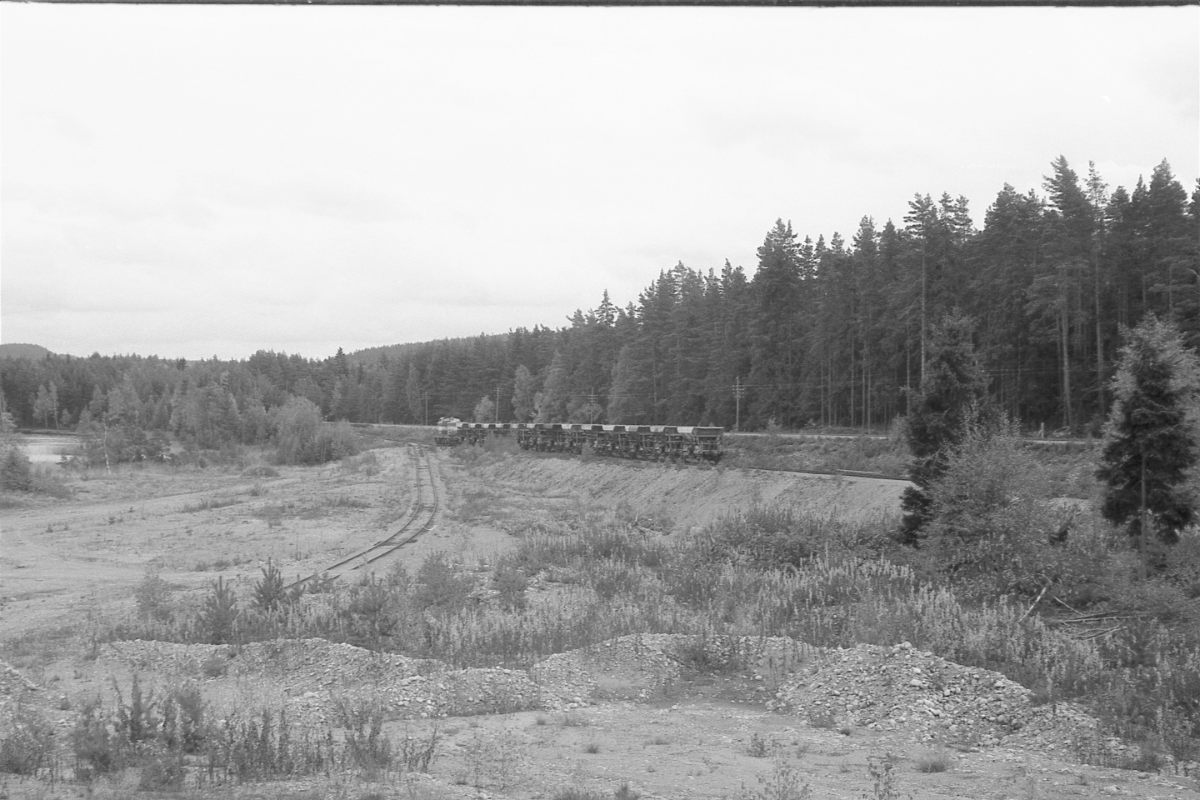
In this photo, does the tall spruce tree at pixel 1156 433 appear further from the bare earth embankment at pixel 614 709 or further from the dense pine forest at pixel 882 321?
the bare earth embankment at pixel 614 709

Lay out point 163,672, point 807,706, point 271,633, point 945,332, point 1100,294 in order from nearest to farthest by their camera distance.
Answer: point 807,706 < point 163,672 < point 271,633 < point 945,332 < point 1100,294

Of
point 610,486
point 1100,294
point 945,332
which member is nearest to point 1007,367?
point 1100,294

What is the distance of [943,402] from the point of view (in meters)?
21.8

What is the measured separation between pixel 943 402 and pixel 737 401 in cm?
4776

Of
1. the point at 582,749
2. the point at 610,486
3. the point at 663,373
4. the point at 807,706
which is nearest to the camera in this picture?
the point at 582,749

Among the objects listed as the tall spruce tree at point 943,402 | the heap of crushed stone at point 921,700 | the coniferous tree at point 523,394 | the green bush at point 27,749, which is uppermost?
the coniferous tree at point 523,394

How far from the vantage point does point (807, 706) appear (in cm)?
1164

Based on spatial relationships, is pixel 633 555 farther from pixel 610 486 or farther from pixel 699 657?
pixel 610 486

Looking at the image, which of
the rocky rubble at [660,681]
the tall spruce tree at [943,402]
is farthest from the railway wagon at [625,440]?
the rocky rubble at [660,681]

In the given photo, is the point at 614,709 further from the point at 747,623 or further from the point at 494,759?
the point at 747,623

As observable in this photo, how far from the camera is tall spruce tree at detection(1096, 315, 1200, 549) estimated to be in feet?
56.5

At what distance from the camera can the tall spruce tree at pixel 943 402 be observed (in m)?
21.4

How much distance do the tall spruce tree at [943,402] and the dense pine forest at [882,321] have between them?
232cm

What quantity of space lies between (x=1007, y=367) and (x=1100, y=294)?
21.7 ft
